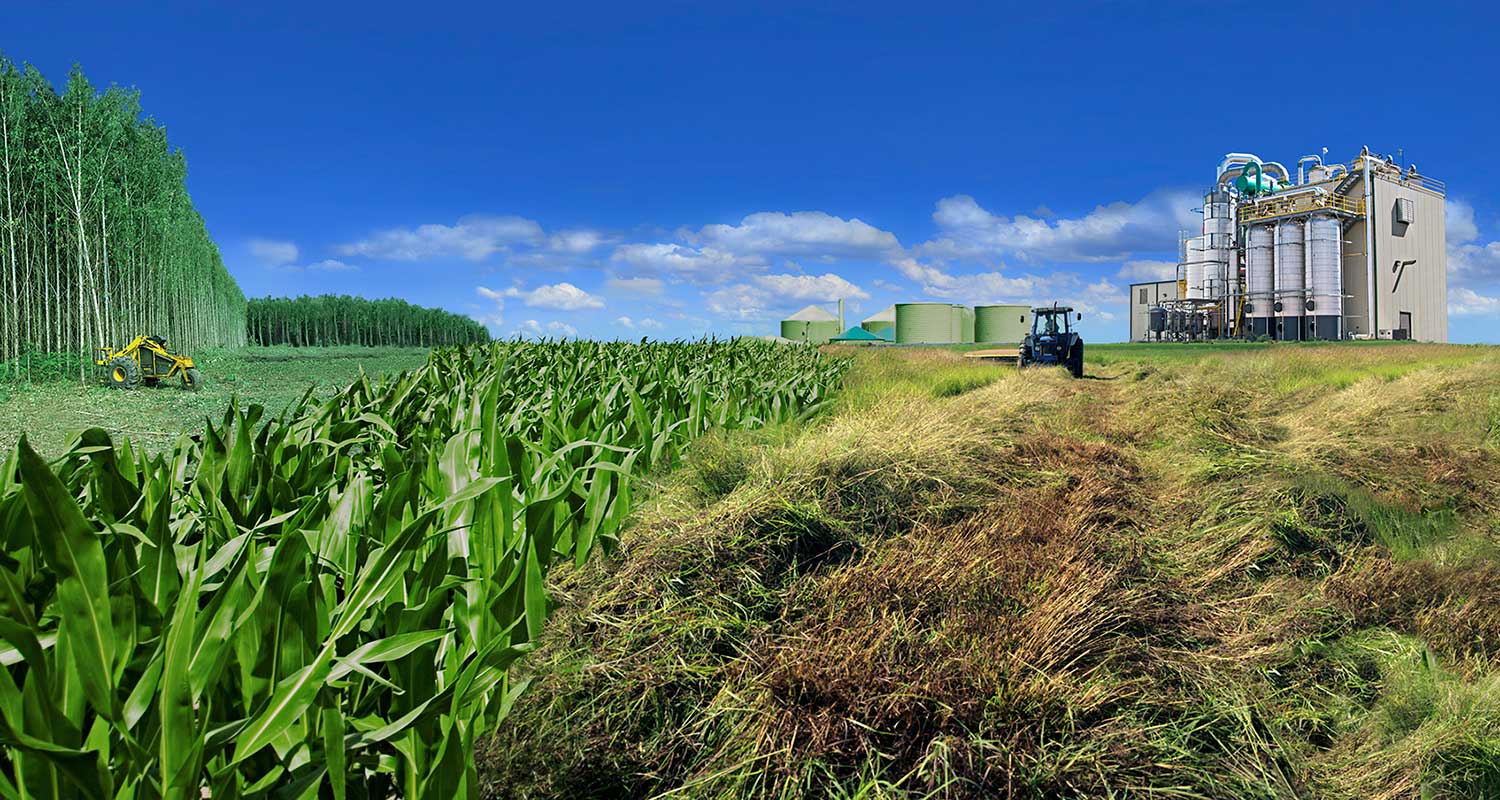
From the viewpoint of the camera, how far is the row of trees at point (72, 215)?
720 inches

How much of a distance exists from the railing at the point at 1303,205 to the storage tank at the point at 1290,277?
725 millimetres

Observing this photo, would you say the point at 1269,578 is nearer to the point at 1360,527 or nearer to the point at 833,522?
the point at 1360,527

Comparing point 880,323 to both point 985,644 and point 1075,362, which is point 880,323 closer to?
point 1075,362

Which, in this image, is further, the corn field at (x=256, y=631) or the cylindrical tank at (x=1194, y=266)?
the cylindrical tank at (x=1194, y=266)

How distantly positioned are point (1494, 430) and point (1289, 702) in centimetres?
680

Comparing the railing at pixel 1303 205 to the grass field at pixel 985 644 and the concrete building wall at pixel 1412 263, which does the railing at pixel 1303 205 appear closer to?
the concrete building wall at pixel 1412 263

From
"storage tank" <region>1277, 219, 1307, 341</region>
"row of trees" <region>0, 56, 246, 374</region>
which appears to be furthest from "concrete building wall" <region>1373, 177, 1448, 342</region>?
"row of trees" <region>0, 56, 246, 374</region>

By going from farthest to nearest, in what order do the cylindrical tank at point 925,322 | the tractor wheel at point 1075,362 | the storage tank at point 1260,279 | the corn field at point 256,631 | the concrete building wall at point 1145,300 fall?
the cylindrical tank at point 925,322, the concrete building wall at point 1145,300, the storage tank at point 1260,279, the tractor wheel at point 1075,362, the corn field at point 256,631

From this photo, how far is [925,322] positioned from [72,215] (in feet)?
117

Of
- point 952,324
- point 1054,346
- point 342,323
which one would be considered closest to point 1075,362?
point 1054,346

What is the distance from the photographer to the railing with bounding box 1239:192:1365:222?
1326 inches

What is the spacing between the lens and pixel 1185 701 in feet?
6.82

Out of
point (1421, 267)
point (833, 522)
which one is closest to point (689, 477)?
point (833, 522)

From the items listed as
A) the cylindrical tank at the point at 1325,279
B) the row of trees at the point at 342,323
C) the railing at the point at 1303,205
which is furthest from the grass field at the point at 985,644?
the row of trees at the point at 342,323
